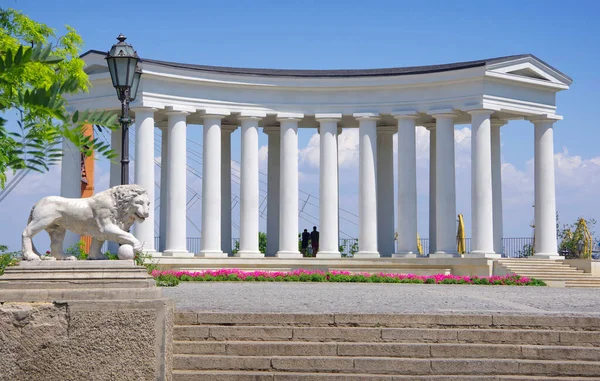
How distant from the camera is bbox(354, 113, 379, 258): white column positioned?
75.8 metres

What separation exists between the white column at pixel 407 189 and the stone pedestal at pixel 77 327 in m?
53.9

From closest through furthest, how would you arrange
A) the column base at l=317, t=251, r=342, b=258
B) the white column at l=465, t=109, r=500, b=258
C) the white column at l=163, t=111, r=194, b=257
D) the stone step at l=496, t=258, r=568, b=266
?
1. the stone step at l=496, t=258, r=568, b=266
2. the white column at l=465, t=109, r=500, b=258
3. the white column at l=163, t=111, r=194, b=257
4. the column base at l=317, t=251, r=342, b=258

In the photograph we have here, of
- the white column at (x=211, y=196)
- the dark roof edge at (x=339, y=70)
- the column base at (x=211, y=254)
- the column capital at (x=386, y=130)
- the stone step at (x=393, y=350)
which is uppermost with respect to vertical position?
the dark roof edge at (x=339, y=70)

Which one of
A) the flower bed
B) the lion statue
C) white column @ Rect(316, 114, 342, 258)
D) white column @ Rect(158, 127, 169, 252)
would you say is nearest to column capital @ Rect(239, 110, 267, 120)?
white column @ Rect(316, 114, 342, 258)

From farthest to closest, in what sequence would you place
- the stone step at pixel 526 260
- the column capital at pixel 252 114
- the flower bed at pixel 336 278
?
the column capital at pixel 252 114 → the stone step at pixel 526 260 → the flower bed at pixel 336 278

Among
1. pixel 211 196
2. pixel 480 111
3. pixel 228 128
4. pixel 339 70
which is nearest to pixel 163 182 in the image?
pixel 228 128

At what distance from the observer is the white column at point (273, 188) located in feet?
277

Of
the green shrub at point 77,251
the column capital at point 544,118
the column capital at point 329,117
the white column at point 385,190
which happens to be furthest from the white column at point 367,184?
the green shrub at point 77,251

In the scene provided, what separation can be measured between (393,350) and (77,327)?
29.9ft

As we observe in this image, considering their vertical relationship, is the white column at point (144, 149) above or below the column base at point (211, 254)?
above

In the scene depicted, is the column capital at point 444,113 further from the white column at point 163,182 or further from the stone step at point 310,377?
the stone step at point 310,377

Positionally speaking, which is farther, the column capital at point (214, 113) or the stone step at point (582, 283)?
the column capital at point (214, 113)

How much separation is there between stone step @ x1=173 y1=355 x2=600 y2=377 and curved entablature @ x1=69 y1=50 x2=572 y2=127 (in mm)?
49814

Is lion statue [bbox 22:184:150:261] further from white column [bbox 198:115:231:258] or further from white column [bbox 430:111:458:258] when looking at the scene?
white column [bbox 430:111:458:258]
